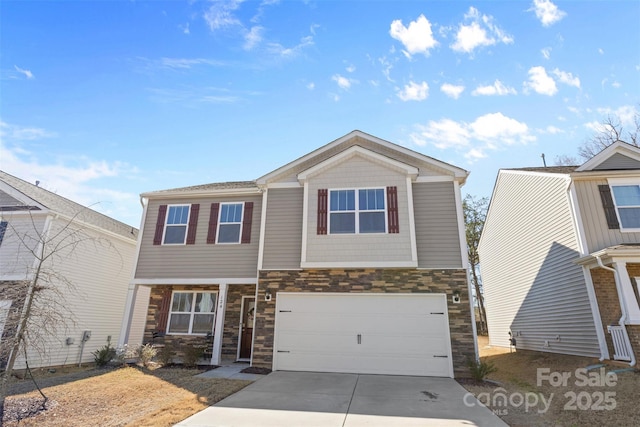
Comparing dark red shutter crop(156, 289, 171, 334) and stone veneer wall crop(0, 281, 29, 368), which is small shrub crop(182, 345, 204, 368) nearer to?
dark red shutter crop(156, 289, 171, 334)

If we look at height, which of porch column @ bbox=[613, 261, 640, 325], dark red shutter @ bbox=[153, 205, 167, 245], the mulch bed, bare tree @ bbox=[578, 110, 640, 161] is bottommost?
the mulch bed

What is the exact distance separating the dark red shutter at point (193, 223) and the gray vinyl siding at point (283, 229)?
2.97 meters

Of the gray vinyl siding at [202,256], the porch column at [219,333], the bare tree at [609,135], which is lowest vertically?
the porch column at [219,333]

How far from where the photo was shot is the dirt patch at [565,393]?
19.7ft

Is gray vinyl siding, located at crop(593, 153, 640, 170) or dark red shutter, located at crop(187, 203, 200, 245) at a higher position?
gray vinyl siding, located at crop(593, 153, 640, 170)

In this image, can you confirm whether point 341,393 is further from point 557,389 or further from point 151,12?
point 151,12

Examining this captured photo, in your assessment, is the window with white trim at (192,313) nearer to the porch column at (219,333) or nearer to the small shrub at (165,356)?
the porch column at (219,333)

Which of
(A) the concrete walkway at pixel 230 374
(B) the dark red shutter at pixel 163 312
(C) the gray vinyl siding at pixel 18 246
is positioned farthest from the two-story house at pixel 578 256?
(C) the gray vinyl siding at pixel 18 246

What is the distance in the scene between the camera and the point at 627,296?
908 cm

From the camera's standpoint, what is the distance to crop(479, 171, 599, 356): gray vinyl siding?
10.8 meters

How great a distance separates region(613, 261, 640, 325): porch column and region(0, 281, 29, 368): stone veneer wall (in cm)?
1435

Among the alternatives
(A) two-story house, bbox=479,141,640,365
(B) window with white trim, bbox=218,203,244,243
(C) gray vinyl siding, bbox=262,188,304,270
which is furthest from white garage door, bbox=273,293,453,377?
(A) two-story house, bbox=479,141,640,365

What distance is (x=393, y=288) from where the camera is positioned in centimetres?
1014

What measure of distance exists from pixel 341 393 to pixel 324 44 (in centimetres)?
930
